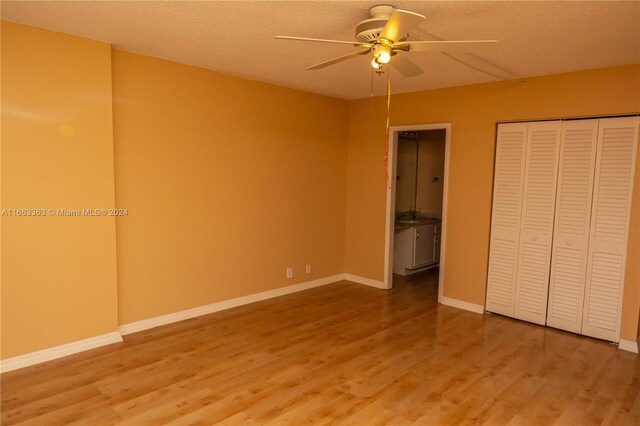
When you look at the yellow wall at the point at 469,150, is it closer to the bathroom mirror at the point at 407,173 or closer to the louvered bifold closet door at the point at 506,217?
the louvered bifold closet door at the point at 506,217

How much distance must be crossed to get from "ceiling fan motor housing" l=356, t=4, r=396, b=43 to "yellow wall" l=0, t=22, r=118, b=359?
2.24 meters

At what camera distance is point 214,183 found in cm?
446

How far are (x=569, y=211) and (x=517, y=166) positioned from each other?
68 cm

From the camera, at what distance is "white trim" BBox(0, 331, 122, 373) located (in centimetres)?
316

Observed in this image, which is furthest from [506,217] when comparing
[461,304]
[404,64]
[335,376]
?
[335,376]

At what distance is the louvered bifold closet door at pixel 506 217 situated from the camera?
4441 mm

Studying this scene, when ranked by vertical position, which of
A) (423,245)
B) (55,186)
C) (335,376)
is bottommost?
(335,376)

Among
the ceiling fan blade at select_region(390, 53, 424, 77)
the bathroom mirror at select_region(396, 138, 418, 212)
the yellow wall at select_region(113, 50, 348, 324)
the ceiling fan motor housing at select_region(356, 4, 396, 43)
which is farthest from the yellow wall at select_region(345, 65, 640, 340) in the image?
the ceiling fan motor housing at select_region(356, 4, 396, 43)

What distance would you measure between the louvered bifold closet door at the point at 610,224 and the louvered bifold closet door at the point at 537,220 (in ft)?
1.24

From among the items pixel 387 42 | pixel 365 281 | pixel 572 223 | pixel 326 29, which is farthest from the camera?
pixel 365 281

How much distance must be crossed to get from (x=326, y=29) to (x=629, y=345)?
12.5 feet

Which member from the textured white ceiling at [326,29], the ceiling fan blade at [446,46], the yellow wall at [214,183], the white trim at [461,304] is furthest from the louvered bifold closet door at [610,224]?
the yellow wall at [214,183]

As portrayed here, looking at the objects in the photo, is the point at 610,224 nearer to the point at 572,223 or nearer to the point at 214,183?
the point at 572,223

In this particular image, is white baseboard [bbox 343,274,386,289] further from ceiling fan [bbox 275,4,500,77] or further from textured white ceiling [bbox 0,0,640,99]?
ceiling fan [bbox 275,4,500,77]
